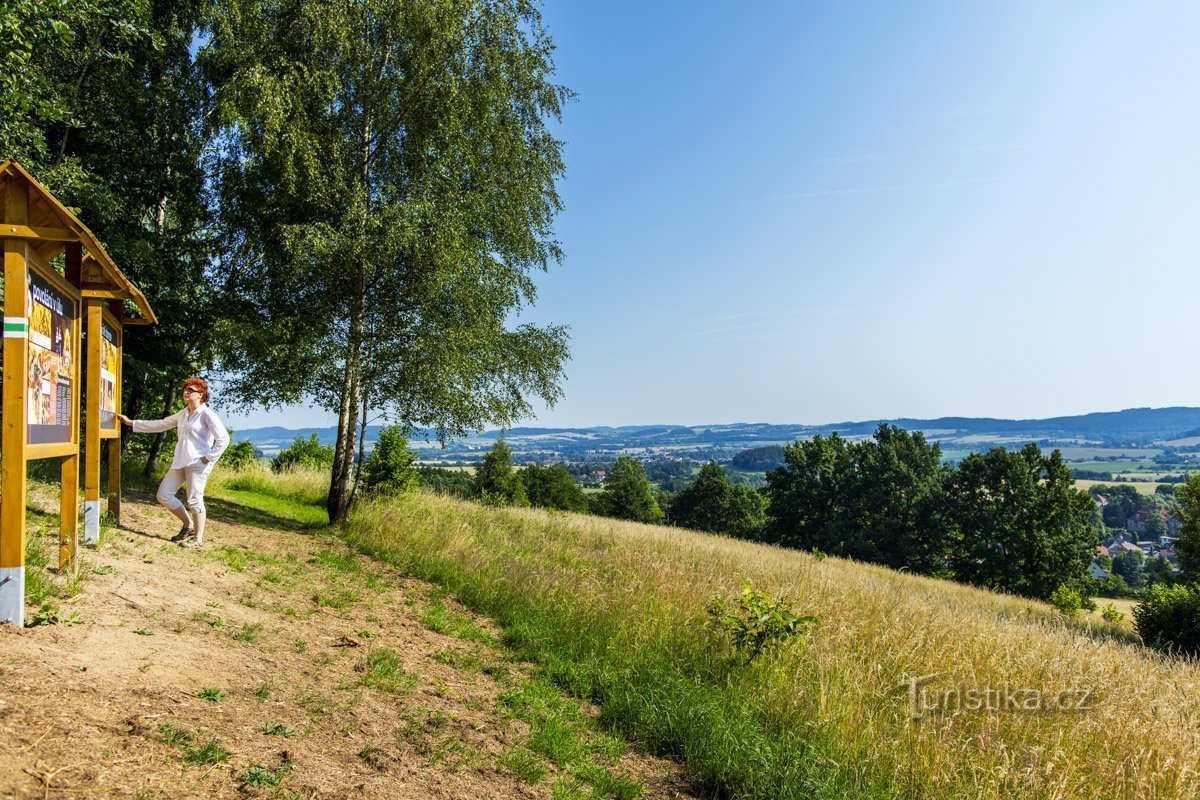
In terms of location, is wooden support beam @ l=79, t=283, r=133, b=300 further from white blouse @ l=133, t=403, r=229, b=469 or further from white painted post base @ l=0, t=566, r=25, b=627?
white painted post base @ l=0, t=566, r=25, b=627

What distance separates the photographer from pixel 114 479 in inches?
308

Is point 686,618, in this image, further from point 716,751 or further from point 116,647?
point 116,647

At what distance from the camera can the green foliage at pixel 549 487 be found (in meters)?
61.2

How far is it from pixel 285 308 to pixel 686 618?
985 centimetres

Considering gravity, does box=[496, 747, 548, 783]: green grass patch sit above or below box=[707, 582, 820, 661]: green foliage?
below

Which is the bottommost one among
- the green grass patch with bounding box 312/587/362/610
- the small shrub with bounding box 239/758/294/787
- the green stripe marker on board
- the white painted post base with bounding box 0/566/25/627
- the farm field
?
the farm field

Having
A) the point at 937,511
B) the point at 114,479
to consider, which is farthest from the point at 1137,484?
the point at 114,479

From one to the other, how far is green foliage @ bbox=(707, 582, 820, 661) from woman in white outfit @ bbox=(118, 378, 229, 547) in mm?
6307

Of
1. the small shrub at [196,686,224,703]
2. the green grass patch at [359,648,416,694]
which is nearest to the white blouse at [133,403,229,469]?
the green grass patch at [359,648,416,694]

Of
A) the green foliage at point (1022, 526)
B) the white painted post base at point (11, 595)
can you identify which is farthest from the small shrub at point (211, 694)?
the green foliage at point (1022, 526)

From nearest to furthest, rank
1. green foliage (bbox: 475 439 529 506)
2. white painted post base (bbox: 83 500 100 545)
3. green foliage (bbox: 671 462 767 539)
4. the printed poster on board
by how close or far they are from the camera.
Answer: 1. white painted post base (bbox: 83 500 100 545)
2. the printed poster on board
3. green foliage (bbox: 475 439 529 506)
4. green foliage (bbox: 671 462 767 539)

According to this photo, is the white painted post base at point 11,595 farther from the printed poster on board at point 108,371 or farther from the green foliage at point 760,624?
the green foliage at point 760,624

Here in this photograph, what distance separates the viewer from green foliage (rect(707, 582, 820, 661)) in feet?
18.7

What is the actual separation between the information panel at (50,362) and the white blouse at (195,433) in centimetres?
231
